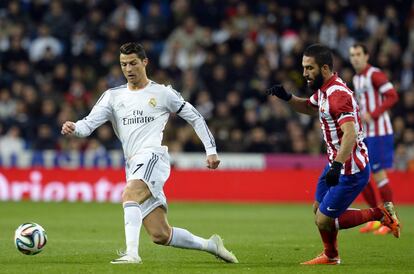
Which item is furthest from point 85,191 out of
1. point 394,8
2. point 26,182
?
point 394,8

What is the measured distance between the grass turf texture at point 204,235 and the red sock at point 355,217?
0.39 m

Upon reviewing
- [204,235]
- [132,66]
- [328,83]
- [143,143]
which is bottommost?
[204,235]

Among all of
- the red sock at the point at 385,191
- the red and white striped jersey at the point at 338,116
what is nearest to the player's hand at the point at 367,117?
the red sock at the point at 385,191

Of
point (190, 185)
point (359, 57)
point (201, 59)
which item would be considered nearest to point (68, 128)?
point (359, 57)

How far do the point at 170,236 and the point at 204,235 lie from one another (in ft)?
13.3

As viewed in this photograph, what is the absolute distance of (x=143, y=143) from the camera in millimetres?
9242

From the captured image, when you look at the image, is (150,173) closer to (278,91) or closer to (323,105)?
(278,91)

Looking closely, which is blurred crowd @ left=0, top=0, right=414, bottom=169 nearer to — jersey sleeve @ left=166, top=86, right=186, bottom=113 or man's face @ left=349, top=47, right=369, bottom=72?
man's face @ left=349, top=47, right=369, bottom=72

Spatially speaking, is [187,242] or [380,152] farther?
[380,152]

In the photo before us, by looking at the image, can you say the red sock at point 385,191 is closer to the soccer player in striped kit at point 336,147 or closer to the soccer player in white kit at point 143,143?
the soccer player in striped kit at point 336,147

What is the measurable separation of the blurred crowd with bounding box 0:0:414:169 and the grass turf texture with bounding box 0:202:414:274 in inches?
108

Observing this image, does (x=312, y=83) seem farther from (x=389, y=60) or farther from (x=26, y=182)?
(x=389, y=60)

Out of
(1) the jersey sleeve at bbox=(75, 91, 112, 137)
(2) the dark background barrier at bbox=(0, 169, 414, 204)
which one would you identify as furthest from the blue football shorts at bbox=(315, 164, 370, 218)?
(2) the dark background barrier at bbox=(0, 169, 414, 204)

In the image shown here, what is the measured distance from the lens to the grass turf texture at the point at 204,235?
29.4 feet
